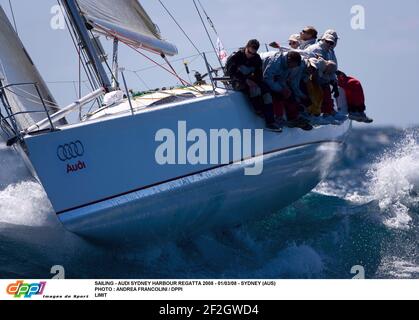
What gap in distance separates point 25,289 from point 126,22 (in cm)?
397

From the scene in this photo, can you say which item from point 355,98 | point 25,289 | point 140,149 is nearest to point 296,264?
point 140,149

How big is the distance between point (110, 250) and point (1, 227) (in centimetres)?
176

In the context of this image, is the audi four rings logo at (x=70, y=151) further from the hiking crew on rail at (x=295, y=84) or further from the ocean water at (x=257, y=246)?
the hiking crew on rail at (x=295, y=84)

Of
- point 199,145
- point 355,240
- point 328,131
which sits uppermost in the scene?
point 199,145

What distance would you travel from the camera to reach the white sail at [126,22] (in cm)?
784

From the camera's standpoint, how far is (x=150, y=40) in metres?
8.16

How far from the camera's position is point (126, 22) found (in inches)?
323

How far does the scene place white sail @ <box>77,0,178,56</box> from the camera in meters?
7.84

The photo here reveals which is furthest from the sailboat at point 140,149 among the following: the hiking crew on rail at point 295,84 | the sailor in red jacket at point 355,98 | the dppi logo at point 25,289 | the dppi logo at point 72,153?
the dppi logo at point 25,289

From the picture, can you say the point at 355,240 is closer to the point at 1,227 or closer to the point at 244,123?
the point at 244,123

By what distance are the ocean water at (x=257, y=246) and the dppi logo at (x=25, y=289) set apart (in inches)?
55.6

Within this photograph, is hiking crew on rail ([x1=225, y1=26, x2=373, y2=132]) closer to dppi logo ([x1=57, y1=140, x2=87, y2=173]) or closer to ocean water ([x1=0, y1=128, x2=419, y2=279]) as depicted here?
ocean water ([x1=0, y1=128, x2=419, y2=279])

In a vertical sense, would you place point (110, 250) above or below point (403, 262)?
above

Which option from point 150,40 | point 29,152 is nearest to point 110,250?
point 29,152
